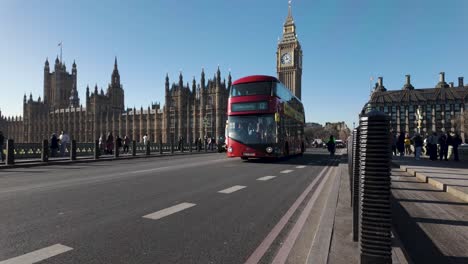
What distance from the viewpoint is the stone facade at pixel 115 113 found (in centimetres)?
8275

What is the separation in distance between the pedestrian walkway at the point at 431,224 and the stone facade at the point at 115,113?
56.0 meters

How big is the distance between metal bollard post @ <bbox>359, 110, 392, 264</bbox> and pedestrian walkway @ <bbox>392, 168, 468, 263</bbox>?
1.23 meters

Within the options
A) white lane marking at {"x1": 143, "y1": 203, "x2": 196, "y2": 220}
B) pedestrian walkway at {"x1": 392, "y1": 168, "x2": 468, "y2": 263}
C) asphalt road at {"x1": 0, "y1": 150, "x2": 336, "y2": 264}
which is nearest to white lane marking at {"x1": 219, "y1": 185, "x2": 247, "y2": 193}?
asphalt road at {"x1": 0, "y1": 150, "x2": 336, "y2": 264}

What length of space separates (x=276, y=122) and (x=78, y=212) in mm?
11511

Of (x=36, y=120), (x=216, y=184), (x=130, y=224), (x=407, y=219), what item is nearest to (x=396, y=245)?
(x=407, y=219)

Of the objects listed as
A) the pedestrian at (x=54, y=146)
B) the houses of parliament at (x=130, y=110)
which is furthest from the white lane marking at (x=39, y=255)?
the houses of parliament at (x=130, y=110)

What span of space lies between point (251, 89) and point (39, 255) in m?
13.4

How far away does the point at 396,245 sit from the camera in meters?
3.58

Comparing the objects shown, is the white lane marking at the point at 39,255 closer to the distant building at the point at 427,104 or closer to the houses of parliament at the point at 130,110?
the houses of parliament at the point at 130,110

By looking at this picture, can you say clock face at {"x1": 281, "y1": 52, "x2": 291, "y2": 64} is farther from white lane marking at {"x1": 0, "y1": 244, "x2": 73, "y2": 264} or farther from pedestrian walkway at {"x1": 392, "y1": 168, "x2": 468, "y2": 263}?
white lane marking at {"x1": 0, "y1": 244, "x2": 73, "y2": 264}

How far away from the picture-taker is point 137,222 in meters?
4.61

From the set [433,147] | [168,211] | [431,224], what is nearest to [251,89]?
[168,211]

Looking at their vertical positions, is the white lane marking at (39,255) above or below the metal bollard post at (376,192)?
below

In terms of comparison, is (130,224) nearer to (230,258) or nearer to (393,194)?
(230,258)
